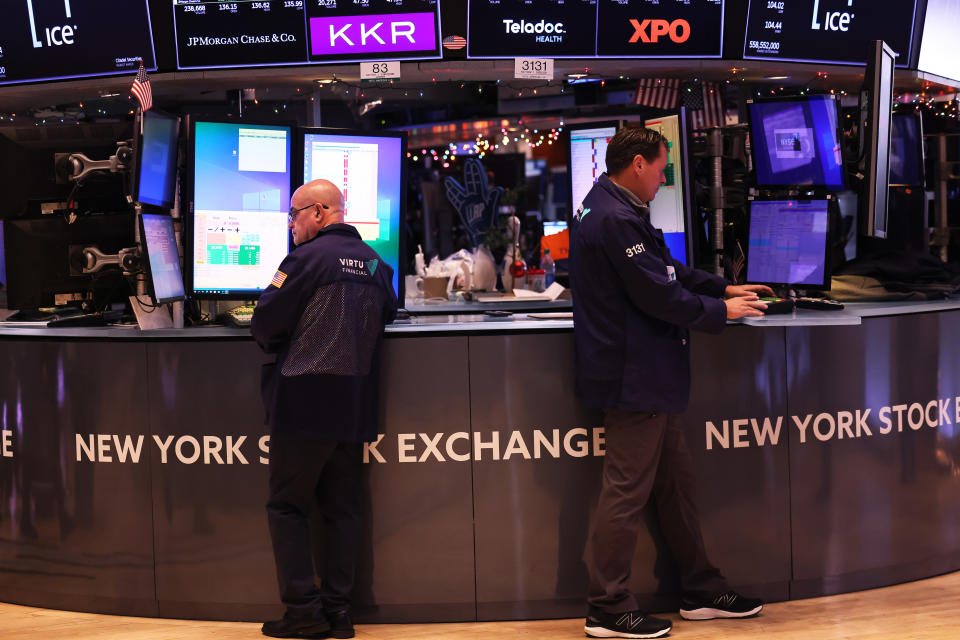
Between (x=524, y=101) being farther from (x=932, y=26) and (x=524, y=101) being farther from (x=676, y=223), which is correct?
(x=676, y=223)

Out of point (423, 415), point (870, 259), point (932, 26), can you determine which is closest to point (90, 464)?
point (423, 415)

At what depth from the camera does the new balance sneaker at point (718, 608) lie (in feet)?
11.2

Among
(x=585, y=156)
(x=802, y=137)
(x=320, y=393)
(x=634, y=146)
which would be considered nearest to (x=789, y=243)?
(x=802, y=137)

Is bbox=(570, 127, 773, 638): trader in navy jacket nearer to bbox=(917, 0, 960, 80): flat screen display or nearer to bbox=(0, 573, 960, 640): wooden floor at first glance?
bbox=(0, 573, 960, 640): wooden floor

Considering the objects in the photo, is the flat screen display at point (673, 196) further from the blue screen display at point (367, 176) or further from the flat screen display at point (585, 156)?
the blue screen display at point (367, 176)

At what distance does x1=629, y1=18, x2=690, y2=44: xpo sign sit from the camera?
5.13m

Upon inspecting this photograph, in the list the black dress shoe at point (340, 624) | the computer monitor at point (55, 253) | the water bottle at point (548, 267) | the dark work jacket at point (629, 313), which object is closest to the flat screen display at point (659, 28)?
the water bottle at point (548, 267)

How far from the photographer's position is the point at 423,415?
136 inches

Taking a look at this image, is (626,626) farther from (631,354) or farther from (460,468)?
(631,354)

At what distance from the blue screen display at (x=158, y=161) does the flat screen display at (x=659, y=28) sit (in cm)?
233

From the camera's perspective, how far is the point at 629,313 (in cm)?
318

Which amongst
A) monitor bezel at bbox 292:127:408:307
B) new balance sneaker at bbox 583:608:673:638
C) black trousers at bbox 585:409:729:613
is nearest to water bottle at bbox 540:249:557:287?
monitor bezel at bbox 292:127:408:307

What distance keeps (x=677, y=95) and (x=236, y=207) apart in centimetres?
320

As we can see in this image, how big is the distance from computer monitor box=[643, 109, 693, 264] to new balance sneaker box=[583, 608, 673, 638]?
1.67 meters
